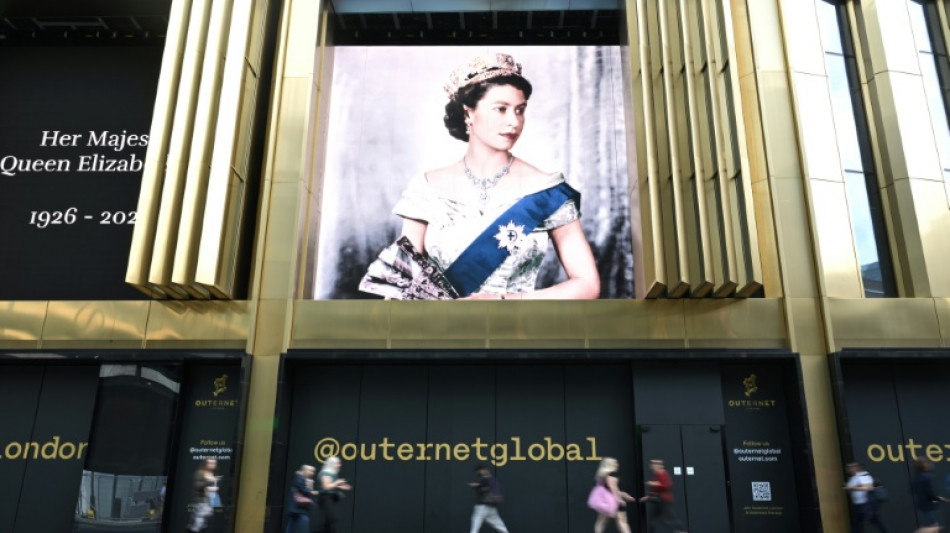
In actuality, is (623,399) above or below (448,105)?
below

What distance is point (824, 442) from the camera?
42.0ft

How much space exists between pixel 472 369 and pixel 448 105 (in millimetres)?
6595

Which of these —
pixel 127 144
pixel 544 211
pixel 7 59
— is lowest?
pixel 544 211

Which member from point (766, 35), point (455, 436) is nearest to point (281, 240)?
point (455, 436)

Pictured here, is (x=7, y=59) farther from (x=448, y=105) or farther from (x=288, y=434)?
(x=288, y=434)

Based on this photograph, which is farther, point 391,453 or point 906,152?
point 906,152

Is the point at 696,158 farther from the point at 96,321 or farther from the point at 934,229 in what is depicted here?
the point at 96,321

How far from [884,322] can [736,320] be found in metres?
2.78

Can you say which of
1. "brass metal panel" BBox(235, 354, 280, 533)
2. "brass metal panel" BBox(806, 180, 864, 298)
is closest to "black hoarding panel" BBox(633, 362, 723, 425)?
"brass metal panel" BBox(806, 180, 864, 298)

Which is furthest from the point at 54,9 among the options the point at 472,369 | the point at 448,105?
the point at 472,369

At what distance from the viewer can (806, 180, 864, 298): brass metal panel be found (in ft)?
44.7

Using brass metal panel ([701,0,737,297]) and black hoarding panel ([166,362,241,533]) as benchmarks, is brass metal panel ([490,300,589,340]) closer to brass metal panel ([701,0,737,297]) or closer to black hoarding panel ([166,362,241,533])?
brass metal panel ([701,0,737,297])

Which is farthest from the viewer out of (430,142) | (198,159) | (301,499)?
(430,142)

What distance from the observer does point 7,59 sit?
695 inches
